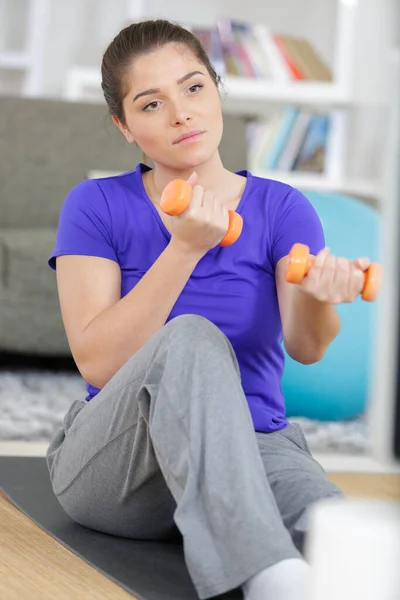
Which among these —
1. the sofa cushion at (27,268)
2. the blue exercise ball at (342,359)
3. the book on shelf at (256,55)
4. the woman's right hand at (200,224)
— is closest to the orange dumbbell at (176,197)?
the woman's right hand at (200,224)

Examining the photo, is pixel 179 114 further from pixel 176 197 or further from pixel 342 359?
pixel 342 359

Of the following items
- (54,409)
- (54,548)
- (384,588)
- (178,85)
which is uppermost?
(178,85)

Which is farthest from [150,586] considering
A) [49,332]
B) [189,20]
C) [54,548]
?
[189,20]

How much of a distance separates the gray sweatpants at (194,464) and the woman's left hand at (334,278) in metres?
0.13

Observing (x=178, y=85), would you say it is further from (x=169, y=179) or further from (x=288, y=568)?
(x=288, y=568)

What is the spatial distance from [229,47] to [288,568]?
3.19 m

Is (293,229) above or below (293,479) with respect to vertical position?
above

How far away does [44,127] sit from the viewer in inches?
132

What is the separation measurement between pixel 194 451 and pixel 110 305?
14.3 inches

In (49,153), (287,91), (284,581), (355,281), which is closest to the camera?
(284,581)

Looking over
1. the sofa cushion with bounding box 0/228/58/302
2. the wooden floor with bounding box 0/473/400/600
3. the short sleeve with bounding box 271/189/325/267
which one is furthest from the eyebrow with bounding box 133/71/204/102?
the sofa cushion with bounding box 0/228/58/302

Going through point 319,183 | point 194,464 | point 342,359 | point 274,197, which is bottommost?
point 342,359

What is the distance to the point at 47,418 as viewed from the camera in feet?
7.84

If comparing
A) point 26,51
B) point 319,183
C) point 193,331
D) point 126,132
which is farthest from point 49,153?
point 193,331
